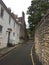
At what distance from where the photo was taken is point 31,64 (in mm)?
12453

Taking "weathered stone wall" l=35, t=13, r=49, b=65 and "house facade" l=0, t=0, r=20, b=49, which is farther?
"house facade" l=0, t=0, r=20, b=49

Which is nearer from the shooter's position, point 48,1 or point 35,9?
point 48,1

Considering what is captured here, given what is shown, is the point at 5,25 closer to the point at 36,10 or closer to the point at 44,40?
the point at 36,10

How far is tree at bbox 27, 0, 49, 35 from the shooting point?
32781mm

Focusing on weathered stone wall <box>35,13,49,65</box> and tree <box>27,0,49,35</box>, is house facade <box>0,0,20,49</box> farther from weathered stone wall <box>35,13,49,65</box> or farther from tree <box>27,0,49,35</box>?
weathered stone wall <box>35,13,49,65</box>

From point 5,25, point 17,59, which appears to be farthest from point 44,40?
point 5,25

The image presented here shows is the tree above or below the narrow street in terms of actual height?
above

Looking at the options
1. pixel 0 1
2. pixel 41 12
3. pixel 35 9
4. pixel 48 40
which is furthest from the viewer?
pixel 35 9

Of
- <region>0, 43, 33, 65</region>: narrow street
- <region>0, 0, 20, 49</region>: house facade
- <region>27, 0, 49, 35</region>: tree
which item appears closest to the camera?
<region>0, 43, 33, 65</region>: narrow street

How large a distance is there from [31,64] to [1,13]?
47.6 ft

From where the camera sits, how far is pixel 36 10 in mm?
36031

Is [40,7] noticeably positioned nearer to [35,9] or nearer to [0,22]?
[35,9]

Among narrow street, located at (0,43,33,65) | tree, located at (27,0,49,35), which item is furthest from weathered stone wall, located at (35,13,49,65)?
tree, located at (27,0,49,35)

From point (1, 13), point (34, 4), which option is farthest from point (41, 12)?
point (1, 13)
